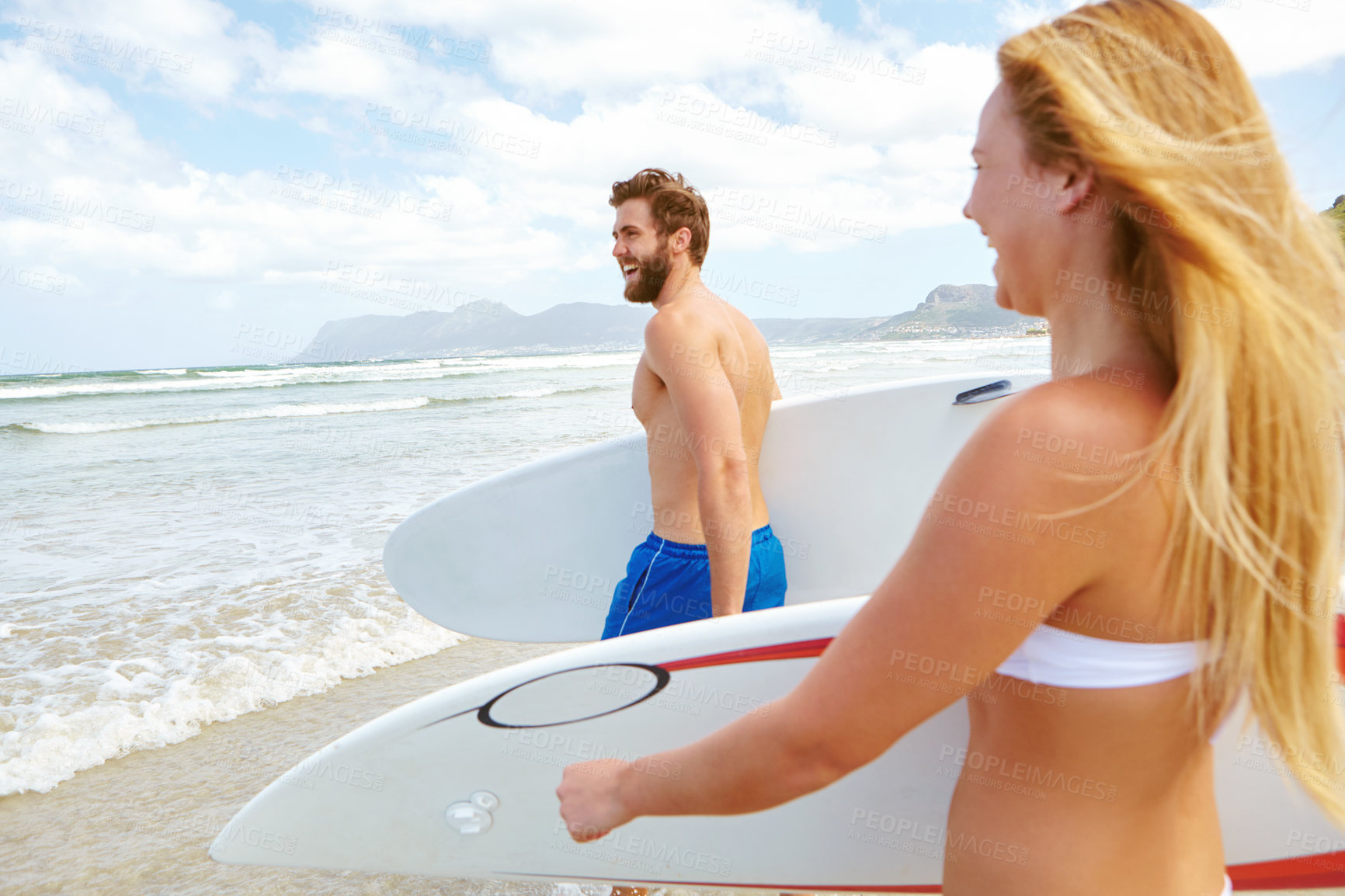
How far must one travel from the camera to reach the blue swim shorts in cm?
209

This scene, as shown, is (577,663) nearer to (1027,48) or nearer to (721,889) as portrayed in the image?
(721,889)

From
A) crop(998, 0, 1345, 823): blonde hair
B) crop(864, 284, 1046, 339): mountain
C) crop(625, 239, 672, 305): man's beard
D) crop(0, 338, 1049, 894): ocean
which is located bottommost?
crop(0, 338, 1049, 894): ocean

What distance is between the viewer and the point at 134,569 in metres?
4.46

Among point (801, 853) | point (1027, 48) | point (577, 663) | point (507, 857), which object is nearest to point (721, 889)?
point (801, 853)

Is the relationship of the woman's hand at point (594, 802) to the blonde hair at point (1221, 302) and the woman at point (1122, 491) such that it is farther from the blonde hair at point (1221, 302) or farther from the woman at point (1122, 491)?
the blonde hair at point (1221, 302)

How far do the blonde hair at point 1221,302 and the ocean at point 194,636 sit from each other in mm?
1879

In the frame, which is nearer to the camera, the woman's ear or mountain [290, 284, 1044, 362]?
the woman's ear

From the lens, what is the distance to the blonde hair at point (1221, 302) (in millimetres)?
610

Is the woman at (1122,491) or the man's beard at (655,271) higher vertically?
the man's beard at (655,271)

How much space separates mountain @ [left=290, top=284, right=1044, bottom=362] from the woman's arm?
28813 millimetres

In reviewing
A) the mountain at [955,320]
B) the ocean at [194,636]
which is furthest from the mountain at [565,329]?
the ocean at [194,636]

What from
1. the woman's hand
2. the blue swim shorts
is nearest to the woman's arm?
the woman's hand

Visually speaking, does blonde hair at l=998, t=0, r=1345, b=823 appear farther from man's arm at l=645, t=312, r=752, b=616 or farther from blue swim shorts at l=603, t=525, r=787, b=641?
blue swim shorts at l=603, t=525, r=787, b=641

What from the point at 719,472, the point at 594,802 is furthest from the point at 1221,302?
the point at 719,472
